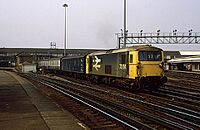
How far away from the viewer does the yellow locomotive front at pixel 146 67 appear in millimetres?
18172

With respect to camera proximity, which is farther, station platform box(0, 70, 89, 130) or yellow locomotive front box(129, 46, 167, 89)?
→ yellow locomotive front box(129, 46, 167, 89)

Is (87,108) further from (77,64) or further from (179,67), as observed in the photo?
(179,67)

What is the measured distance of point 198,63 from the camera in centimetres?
4666

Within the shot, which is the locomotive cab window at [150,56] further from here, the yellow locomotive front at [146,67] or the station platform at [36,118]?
the station platform at [36,118]

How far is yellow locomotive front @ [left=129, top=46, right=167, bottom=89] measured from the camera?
1817cm

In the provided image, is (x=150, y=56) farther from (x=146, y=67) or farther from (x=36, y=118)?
(x=36, y=118)

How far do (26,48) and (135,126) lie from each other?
111532 mm

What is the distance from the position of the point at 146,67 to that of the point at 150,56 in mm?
783

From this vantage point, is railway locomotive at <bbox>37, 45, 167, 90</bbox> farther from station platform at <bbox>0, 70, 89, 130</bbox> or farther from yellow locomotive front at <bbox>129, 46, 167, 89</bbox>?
station platform at <bbox>0, 70, 89, 130</bbox>

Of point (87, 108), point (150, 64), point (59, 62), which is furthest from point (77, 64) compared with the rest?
point (87, 108)

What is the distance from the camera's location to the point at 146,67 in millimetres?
18375

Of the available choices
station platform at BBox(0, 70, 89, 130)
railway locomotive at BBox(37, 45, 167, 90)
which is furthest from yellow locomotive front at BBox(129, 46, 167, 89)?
station platform at BBox(0, 70, 89, 130)

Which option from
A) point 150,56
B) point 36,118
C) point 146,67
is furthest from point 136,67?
point 36,118

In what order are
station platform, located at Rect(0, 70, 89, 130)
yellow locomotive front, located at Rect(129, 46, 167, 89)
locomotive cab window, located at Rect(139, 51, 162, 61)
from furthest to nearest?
1. locomotive cab window, located at Rect(139, 51, 162, 61)
2. yellow locomotive front, located at Rect(129, 46, 167, 89)
3. station platform, located at Rect(0, 70, 89, 130)
